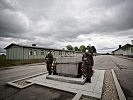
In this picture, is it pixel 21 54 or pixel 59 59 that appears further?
pixel 21 54

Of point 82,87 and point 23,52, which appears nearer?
point 82,87

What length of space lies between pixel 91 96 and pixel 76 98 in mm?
651

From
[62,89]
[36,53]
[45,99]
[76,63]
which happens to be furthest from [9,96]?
[36,53]

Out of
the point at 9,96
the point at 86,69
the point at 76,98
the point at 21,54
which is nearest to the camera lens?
the point at 76,98

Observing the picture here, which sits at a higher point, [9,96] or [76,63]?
[76,63]

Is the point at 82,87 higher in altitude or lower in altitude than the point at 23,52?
lower

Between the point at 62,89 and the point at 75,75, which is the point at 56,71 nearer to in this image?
the point at 75,75

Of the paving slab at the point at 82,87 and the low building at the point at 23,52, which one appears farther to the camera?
the low building at the point at 23,52

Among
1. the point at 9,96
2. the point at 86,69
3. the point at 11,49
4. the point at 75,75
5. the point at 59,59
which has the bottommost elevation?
the point at 9,96

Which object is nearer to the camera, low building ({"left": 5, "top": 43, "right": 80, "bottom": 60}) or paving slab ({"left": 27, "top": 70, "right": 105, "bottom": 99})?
paving slab ({"left": 27, "top": 70, "right": 105, "bottom": 99})

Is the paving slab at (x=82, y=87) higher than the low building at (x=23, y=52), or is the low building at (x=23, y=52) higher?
the low building at (x=23, y=52)

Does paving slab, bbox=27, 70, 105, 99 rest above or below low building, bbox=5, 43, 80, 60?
below

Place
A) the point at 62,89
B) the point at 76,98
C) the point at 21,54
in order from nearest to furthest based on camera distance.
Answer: the point at 76,98 → the point at 62,89 → the point at 21,54

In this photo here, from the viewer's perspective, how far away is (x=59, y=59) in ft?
Answer: 23.4
